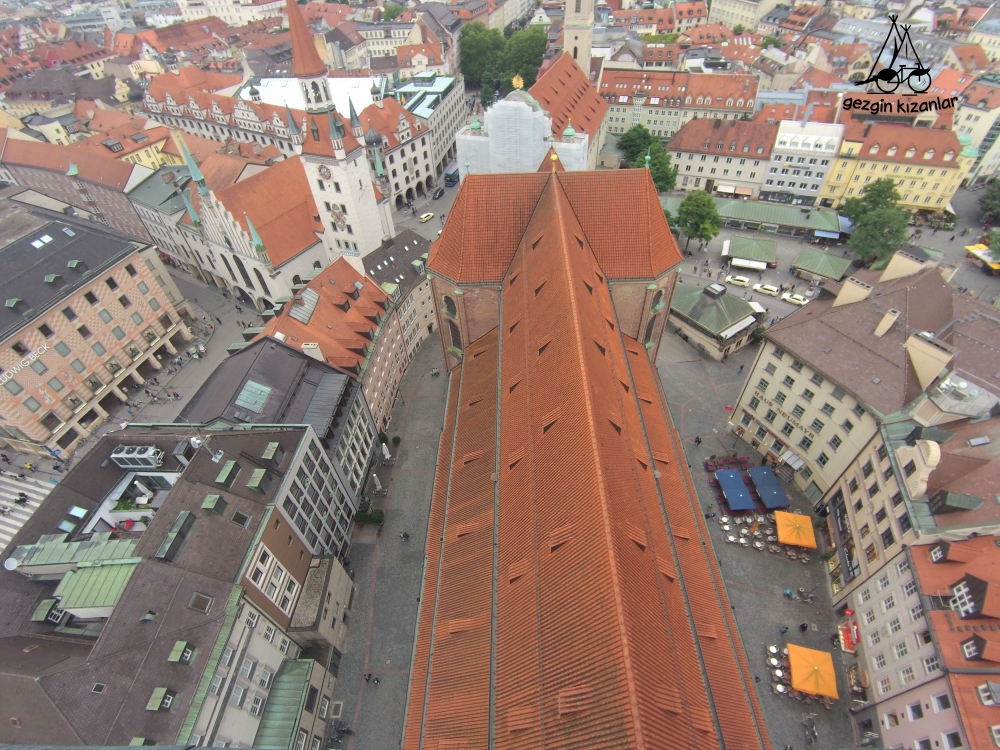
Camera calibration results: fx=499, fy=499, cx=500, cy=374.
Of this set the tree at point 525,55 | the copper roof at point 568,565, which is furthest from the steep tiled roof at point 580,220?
the tree at point 525,55

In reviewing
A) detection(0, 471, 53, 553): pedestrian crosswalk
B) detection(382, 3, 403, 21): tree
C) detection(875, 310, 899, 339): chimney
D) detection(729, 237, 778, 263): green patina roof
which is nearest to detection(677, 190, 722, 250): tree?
detection(729, 237, 778, 263): green patina roof

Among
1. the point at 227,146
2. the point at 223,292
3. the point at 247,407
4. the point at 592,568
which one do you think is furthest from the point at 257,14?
the point at 592,568

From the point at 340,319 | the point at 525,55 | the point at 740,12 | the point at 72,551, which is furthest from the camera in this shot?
the point at 740,12

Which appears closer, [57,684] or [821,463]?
[57,684]

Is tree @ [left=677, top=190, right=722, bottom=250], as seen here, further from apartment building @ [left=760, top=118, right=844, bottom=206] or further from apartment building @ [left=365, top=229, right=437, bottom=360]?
apartment building @ [left=365, top=229, right=437, bottom=360]

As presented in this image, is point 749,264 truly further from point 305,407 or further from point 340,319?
point 305,407

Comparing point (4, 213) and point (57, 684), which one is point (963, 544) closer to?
point (57, 684)

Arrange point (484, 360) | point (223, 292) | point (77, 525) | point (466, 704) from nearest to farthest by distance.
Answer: point (466, 704)
point (77, 525)
point (484, 360)
point (223, 292)

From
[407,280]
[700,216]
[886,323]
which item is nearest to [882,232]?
[700,216]
